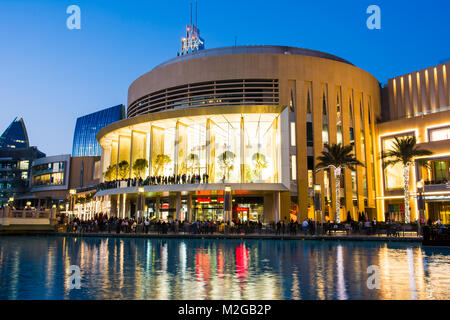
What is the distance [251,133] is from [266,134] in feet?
6.10

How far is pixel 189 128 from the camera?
49.8 m

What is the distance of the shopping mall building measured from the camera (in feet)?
145

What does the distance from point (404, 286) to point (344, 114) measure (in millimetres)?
42224

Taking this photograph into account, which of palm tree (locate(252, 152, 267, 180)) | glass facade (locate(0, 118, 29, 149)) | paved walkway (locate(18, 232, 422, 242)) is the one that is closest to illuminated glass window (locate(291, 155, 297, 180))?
palm tree (locate(252, 152, 267, 180))

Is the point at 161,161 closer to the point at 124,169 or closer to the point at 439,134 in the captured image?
the point at 124,169

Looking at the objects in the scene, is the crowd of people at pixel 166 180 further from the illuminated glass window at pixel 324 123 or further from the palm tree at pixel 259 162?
the illuminated glass window at pixel 324 123

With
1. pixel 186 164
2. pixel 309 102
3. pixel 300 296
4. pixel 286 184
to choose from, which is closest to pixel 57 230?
pixel 186 164

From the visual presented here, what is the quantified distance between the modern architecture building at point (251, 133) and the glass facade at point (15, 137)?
124 meters

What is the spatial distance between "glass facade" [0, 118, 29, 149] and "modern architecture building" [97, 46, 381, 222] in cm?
12412

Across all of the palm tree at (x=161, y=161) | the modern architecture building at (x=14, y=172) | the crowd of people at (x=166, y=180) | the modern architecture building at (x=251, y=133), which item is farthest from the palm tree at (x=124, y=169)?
the modern architecture building at (x=14, y=172)

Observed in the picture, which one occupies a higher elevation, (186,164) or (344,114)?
(344,114)

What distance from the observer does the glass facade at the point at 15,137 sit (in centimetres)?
15712

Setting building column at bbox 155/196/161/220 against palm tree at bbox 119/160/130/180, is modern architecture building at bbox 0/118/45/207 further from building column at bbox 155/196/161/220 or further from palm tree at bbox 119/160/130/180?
building column at bbox 155/196/161/220
